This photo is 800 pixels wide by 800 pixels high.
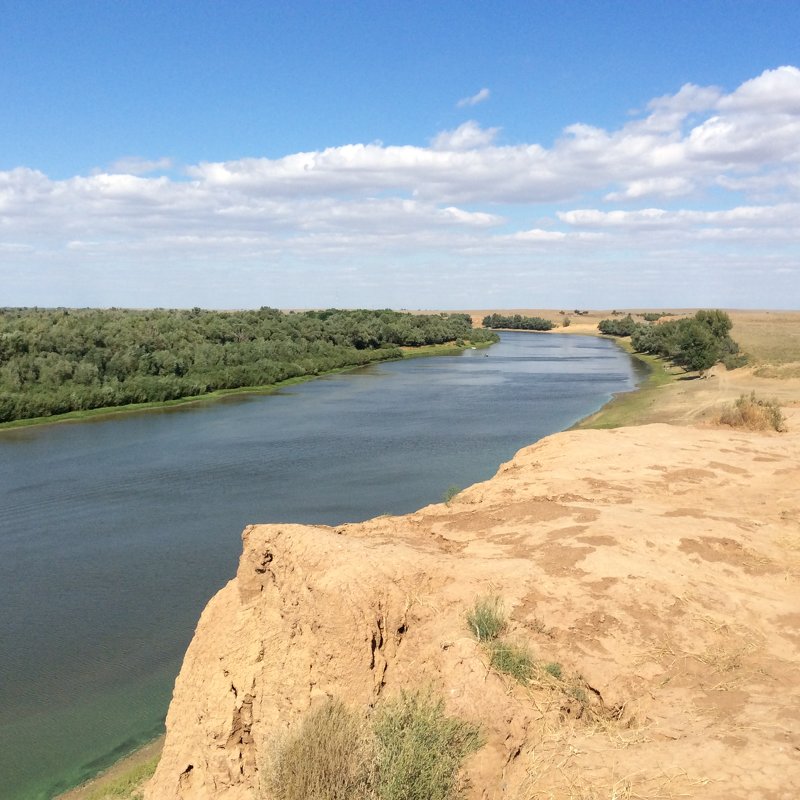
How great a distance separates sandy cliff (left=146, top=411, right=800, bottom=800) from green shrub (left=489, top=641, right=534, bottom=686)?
0.38 feet

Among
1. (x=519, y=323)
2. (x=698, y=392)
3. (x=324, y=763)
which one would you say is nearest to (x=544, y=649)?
(x=324, y=763)

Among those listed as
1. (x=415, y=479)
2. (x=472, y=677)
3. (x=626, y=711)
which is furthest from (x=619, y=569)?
(x=415, y=479)

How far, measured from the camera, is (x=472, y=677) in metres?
7.66

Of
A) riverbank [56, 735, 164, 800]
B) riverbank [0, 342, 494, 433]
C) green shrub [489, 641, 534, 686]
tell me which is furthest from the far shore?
riverbank [56, 735, 164, 800]

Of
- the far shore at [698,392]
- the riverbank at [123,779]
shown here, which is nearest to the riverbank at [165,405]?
the far shore at [698,392]

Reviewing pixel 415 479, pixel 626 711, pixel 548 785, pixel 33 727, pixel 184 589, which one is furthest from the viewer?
pixel 415 479

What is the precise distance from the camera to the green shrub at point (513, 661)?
7.71m

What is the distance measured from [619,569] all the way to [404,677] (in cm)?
346

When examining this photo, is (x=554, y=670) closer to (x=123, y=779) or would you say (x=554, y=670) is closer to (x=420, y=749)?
(x=420, y=749)

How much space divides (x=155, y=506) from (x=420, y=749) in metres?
21.0

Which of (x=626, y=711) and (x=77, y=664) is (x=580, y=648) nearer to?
(x=626, y=711)

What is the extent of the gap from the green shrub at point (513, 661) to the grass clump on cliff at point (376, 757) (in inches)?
30.5

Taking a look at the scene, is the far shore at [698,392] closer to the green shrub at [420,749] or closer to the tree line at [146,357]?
the tree line at [146,357]

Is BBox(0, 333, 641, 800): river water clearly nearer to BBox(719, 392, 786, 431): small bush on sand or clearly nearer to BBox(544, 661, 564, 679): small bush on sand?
BBox(544, 661, 564, 679): small bush on sand
